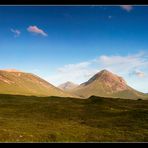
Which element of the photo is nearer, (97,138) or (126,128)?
(97,138)

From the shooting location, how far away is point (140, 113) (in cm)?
4412

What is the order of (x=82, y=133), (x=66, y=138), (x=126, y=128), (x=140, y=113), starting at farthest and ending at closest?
(x=140, y=113)
(x=126, y=128)
(x=82, y=133)
(x=66, y=138)

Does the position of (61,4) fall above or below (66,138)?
above

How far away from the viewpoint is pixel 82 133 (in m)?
27.1
